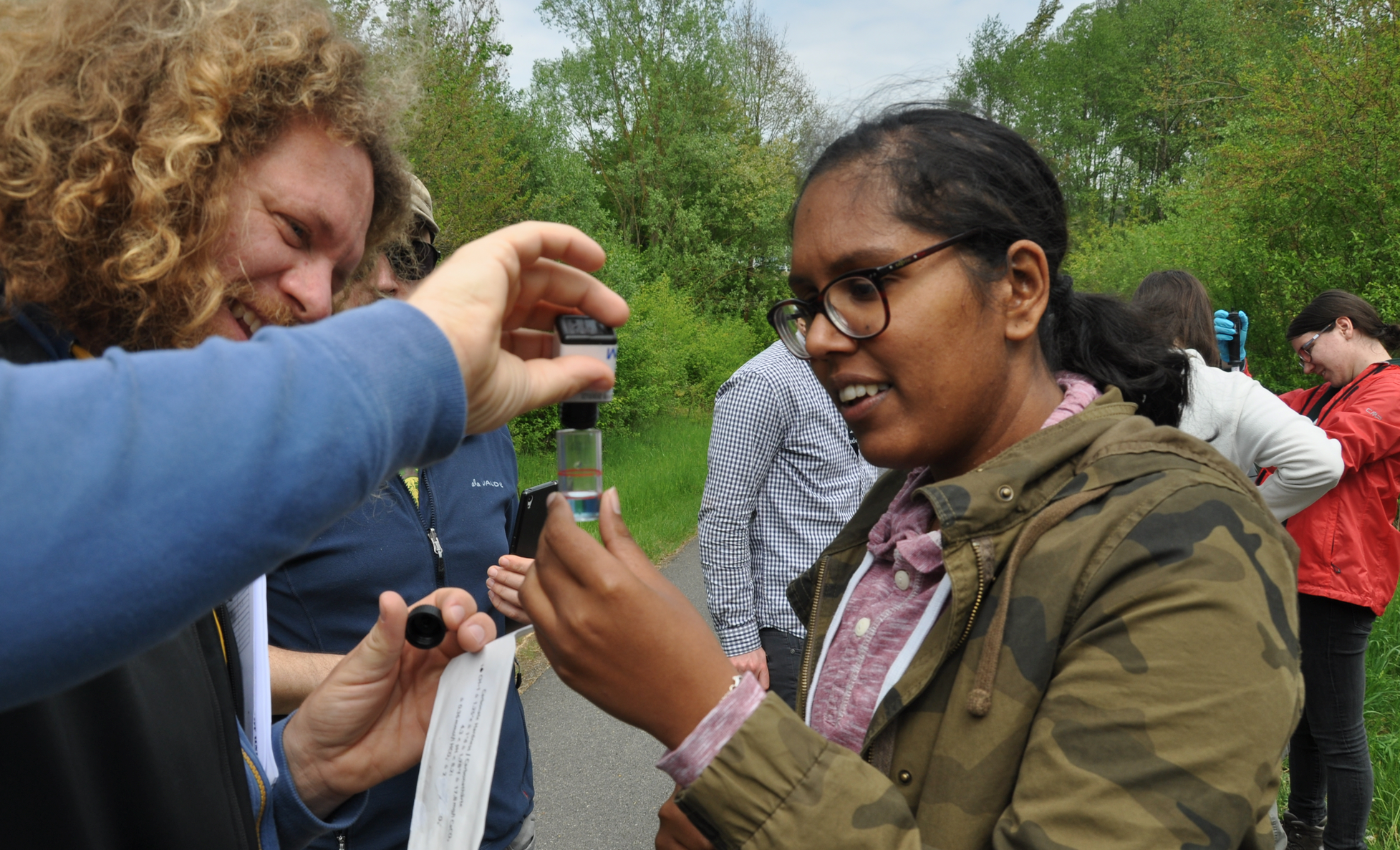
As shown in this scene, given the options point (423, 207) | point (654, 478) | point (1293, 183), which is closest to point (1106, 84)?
point (1293, 183)

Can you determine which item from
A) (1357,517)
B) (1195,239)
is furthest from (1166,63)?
(1357,517)

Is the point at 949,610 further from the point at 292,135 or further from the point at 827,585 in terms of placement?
the point at 292,135

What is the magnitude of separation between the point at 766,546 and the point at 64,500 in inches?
131

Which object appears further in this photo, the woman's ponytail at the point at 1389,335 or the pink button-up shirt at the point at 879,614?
the woman's ponytail at the point at 1389,335

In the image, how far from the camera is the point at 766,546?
375 centimetres

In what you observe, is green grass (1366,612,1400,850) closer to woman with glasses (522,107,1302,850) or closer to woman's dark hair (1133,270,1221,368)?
woman's dark hair (1133,270,1221,368)

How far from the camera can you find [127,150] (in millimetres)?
1168

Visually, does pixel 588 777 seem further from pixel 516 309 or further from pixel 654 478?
pixel 654 478

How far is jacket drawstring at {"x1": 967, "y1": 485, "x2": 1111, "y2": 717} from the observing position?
129 cm

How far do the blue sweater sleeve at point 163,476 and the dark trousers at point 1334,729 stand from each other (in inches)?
170

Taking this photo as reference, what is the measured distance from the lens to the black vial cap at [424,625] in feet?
5.08

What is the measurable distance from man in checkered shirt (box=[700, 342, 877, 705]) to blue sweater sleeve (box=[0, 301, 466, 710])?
301 centimetres

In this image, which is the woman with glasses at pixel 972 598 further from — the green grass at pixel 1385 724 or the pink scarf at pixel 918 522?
the green grass at pixel 1385 724

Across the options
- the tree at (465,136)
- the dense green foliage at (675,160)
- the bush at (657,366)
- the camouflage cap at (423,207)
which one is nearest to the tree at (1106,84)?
the dense green foliage at (675,160)
